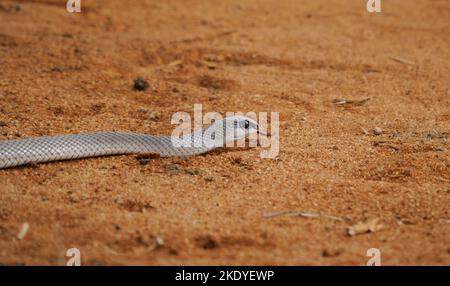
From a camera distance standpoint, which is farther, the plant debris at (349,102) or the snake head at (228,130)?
the plant debris at (349,102)

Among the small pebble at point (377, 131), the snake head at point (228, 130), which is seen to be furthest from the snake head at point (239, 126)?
the small pebble at point (377, 131)

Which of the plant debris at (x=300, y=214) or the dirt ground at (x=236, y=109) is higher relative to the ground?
the dirt ground at (x=236, y=109)

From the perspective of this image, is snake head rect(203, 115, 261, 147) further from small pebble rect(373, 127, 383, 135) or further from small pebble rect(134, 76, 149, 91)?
small pebble rect(134, 76, 149, 91)

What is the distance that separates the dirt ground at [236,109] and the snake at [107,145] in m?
0.10

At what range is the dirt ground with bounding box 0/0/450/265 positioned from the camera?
395cm

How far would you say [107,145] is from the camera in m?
5.27

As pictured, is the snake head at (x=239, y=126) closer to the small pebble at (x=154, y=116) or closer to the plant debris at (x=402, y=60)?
the small pebble at (x=154, y=116)

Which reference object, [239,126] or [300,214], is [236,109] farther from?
[300,214]

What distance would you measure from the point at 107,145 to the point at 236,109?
1772 mm

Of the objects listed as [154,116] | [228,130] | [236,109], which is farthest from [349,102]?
[154,116]

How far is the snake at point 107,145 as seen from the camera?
504cm

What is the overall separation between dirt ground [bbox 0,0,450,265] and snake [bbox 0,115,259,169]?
0.34 ft
